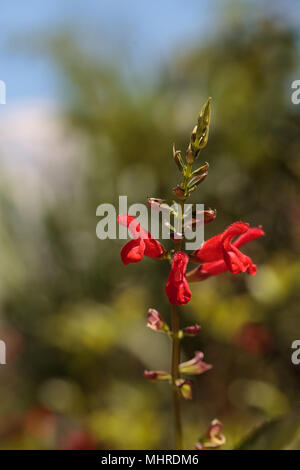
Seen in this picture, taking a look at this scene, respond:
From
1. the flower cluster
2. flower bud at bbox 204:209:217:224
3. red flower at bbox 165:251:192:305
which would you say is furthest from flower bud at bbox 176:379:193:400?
flower bud at bbox 204:209:217:224

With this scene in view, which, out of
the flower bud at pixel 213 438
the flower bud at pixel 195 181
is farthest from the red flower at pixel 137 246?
the flower bud at pixel 213 438

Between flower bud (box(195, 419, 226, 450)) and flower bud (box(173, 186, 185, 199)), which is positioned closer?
flower bud (box(173, 186, 185, 199))

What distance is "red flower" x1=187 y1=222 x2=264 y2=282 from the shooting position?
676 mm

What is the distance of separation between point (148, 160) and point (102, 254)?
545 mm

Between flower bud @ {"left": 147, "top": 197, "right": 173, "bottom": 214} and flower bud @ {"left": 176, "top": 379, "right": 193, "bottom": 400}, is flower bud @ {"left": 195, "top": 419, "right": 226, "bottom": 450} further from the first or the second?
flower bud @ {"left": 147, "top": 197, "right": 173, "bottom": 214}

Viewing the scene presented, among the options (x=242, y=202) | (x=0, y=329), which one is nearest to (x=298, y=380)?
(x=242, y=202)

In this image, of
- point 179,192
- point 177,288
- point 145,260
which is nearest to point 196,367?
point 177,288

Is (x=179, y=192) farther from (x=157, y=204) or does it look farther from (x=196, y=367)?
→ (x=196, y=367)

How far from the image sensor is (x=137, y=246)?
665mm

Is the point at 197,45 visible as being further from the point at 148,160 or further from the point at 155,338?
the point at 155,338

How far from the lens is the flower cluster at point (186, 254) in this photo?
0.62 m

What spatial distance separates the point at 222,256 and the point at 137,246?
0.13 metres

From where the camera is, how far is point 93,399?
196cm

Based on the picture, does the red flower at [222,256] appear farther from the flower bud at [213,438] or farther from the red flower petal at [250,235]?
the flower bud at [213,438]
